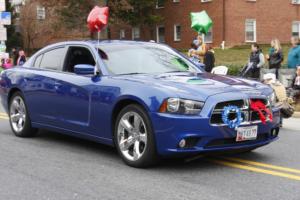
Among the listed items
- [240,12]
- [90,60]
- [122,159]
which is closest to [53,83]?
[90,60]

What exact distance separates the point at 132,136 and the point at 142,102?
1.63 feet

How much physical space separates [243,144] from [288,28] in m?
35.5

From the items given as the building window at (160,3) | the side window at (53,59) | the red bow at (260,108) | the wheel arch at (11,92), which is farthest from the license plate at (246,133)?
the building window at (160,3)

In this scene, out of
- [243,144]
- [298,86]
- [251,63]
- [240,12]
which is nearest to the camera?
[243,144]

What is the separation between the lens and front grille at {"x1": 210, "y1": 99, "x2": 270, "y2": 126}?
602cm

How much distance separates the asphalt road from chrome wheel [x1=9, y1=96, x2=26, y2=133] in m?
0.84

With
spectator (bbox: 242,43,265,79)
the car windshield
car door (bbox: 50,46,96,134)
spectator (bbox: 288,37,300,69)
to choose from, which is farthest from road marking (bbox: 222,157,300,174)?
spectator (bbox: 242,43,265,79)

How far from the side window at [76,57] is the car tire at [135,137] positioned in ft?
4.62

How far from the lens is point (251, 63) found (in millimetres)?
15617

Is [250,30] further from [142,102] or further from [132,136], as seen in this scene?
[142,102]

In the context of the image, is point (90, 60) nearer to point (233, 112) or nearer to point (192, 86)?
point (192, 86)

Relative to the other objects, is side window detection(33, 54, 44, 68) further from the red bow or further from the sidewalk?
the sidewalk

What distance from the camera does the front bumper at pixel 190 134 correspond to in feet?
19.4

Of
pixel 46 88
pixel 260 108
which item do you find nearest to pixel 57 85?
pixel 46 88
